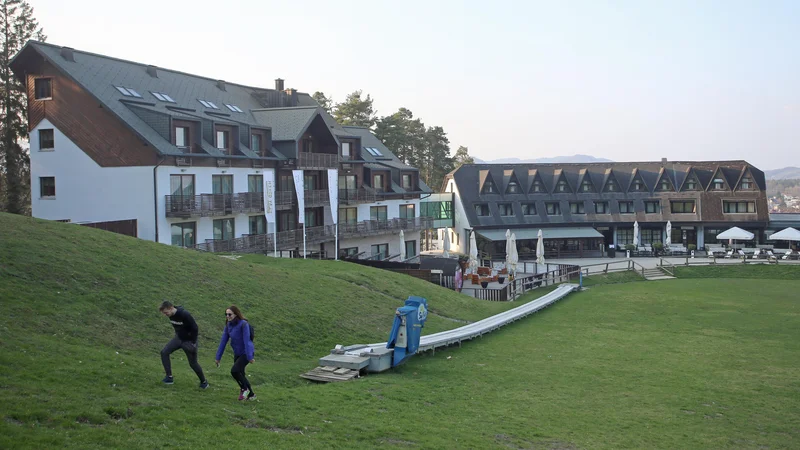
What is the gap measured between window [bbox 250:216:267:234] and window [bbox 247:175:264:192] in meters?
1.83

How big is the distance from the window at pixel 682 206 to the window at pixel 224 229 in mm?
47152

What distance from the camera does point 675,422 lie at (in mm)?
14453

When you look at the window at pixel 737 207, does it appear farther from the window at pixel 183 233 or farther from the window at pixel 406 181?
the window at pixel 183 233

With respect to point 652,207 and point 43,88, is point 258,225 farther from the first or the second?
point 652,207

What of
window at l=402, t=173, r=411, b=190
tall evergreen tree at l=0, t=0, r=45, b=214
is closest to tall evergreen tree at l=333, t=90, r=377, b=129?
window at l=402, t=173, r=411, b=190

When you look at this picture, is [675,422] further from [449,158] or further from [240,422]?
[449,158]

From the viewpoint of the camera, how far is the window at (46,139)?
37.1 meters

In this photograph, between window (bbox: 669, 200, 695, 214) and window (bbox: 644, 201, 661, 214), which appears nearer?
window (bbox: 669, 200, 695, 214)

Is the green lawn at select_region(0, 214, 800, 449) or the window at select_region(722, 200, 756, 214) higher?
the window at select_region(722, 200, 756, 214)

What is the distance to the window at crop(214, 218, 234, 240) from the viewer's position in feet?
129

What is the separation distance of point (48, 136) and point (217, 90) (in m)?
13.6

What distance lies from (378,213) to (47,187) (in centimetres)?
2639

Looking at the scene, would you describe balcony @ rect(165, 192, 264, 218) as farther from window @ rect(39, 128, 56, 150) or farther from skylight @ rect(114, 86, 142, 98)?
window @ rect(39, 128, 56, 150)

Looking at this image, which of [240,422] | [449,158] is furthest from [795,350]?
[449,158]
